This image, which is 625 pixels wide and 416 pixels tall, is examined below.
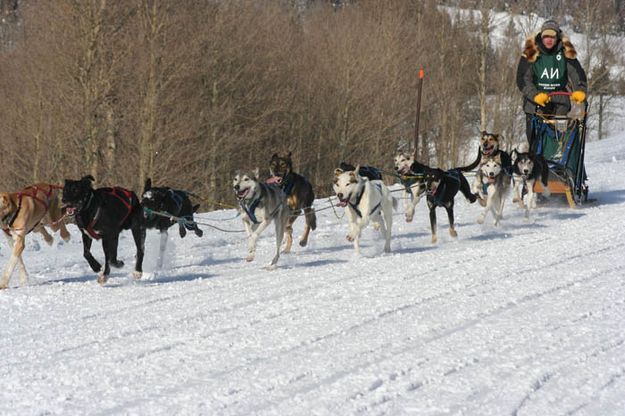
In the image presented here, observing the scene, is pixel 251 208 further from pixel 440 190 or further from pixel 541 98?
pixel 541 98

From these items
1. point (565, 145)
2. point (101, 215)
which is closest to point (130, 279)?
point (101, 215)

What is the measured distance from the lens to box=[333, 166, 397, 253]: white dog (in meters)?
9.06

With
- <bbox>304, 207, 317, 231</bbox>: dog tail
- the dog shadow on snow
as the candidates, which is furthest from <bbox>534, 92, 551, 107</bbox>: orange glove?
the dog shadow on snow

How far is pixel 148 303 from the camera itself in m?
6.64

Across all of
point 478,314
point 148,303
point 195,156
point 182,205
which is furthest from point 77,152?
point 478,314

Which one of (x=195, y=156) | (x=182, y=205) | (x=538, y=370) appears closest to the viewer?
(x=538, y=370)

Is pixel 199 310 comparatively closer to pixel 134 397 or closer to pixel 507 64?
pixel 134 397

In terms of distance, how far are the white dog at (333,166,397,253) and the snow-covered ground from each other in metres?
0.31

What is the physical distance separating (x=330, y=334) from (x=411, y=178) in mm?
5885

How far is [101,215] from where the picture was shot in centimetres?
785

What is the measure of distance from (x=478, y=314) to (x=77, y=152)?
16.6 meters

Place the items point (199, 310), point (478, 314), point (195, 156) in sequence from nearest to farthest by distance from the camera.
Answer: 1. point (478, 314)
2. point (199, 310)
3. point (195, 156)

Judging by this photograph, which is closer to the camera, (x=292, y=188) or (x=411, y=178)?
(x=292, y=188)

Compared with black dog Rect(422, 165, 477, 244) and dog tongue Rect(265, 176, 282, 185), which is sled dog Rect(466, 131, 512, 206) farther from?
dog tongue Rect(265, 176, 282, 185)
